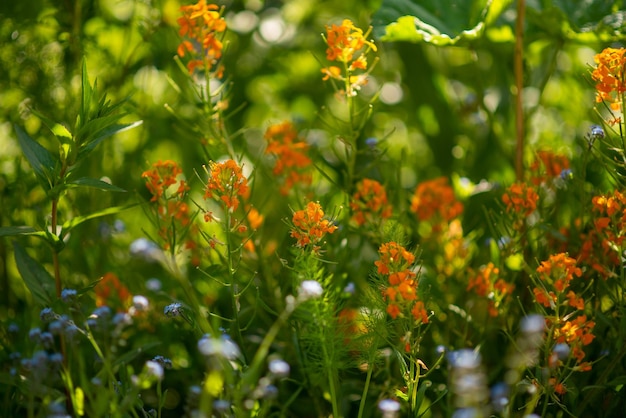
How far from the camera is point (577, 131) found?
1749mm

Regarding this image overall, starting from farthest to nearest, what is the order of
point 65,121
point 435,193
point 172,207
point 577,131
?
point 577,131 < point 65,121 < point 435,193 < point 172,207

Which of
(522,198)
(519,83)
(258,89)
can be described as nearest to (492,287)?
(522,198)

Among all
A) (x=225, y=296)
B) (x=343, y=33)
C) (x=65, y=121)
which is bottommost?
(x=225, y=296)

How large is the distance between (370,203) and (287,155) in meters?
0.18

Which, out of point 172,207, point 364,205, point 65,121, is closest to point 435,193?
point 364,205

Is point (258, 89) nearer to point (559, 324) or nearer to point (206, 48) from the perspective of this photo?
point (206, 48)

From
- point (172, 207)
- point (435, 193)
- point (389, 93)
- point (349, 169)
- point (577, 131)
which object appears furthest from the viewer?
point (389, 93)

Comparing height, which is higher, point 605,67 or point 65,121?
point 605,67

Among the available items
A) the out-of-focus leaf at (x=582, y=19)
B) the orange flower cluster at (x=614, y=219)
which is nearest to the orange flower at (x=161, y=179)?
the orange flower cluster at (x=614, y=219)

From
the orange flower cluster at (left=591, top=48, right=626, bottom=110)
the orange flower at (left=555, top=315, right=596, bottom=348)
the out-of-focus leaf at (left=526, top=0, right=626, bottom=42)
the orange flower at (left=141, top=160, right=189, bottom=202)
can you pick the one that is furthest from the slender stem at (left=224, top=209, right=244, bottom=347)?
the out-of-focus leaf at (left=526, top=0, right=626, bottom=42)

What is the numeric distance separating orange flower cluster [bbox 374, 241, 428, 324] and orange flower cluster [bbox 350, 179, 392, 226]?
24 centimetres

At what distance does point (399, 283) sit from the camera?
3.36 feet

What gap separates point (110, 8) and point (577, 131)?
3.75 feet

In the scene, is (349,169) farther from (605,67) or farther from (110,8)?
(110,8)
